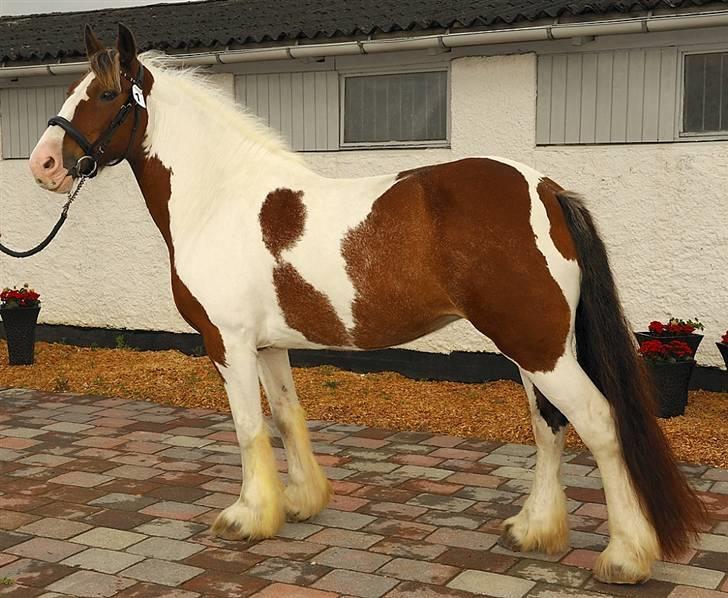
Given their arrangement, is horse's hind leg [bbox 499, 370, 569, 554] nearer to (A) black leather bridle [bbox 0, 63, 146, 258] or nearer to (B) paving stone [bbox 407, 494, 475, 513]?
(B) paving stone [bbox 407, 494, 475, 513]

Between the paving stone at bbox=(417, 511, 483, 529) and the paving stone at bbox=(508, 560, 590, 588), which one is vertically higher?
the paving stone at bbox=(417, 511, 483, 529)

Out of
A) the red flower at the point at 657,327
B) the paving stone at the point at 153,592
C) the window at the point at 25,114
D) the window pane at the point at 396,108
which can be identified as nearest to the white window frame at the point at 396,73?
the window pane at the point at 396,108

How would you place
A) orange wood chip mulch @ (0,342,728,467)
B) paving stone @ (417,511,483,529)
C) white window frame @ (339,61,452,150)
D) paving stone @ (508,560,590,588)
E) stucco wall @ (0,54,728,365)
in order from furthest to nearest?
white window frame @ (339,61,452,150) < stucco wall @ (0,54,728,365) < orange wood chip mulch @ (0,342,728,467) < paving stone @ (417,511,483,529) < paving stone @ (508,560,590,588)

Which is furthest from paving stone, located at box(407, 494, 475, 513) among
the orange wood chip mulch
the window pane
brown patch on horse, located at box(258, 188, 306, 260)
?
the window pane

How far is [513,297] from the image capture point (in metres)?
3.69

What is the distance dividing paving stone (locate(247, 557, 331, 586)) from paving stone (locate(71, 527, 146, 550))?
748mm

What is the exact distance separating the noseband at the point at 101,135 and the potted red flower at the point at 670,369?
416 centimetres

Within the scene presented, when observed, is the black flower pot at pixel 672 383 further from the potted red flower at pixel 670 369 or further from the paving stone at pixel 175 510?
the paving stone at pixel 175 510

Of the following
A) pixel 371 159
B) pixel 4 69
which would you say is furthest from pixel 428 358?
pixel 4 69

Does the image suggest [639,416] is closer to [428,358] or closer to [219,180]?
[219,180]

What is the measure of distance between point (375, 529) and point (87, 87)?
2663 millimetres

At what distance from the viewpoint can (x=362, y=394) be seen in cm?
750

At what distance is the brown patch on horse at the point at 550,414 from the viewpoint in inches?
158

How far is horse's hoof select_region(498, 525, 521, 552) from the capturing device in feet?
13.4
